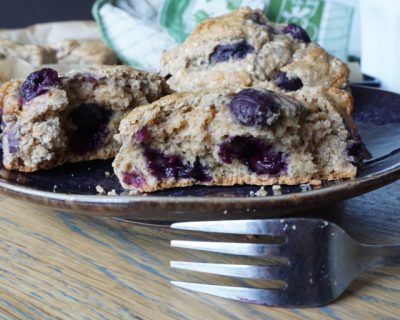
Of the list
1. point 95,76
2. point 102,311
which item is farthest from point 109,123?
point 102,311

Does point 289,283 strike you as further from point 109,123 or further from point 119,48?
point 119,48

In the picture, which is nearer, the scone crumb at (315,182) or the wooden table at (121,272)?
the wooden table at (121,272)

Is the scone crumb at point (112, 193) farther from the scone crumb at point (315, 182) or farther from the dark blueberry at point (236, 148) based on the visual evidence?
the scone crumb at point (315, 182)

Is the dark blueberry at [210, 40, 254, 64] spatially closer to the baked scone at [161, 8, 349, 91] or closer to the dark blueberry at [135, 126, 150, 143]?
the baked scone at [161, 8, 349, 91]

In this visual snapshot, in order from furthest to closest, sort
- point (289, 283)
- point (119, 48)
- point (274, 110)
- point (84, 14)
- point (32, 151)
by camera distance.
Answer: point (84, 14)
point (119, 48)
point (32, 151)
point (274, 110)
point (289, 283)

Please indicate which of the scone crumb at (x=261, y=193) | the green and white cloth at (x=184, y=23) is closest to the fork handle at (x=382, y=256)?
the scone crumb at (x=261, y=193)

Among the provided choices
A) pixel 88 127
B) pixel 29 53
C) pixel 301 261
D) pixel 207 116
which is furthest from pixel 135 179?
pixel 29 53
